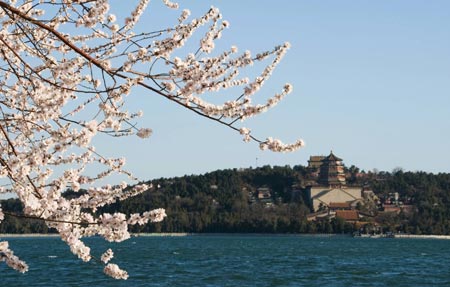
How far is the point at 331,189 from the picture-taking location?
419ft

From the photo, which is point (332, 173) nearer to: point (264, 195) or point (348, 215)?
point (264, 195)

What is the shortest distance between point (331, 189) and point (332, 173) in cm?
722

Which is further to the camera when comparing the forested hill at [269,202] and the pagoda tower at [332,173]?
the pagoda tower at [332,173]

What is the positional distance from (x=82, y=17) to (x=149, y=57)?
46 centimetres

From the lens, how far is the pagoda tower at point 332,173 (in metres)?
132

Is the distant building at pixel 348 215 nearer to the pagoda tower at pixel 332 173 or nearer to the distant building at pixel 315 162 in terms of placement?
the pagoda tower at pixel 332 173

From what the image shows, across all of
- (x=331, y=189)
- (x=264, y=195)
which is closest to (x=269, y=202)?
(x=264, y=195)

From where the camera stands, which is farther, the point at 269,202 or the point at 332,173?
the point at 332,173

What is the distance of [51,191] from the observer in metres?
4.70

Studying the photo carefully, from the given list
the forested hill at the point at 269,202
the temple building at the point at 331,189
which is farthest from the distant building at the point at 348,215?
the temple building at the point at 331,189

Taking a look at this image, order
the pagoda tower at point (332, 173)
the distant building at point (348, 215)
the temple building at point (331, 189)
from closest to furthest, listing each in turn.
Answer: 1. the distant building at point (348, 215)
2. the temple building at point (331, 189)
3. the pagoda tower at point (332, 173)

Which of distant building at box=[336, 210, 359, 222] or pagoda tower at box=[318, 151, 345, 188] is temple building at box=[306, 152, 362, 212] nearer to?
→ pagoda tower at box=[318, 151, 345, 188]

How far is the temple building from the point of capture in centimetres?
12588

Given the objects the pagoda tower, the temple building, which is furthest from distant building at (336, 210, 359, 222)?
the pagoda tower
